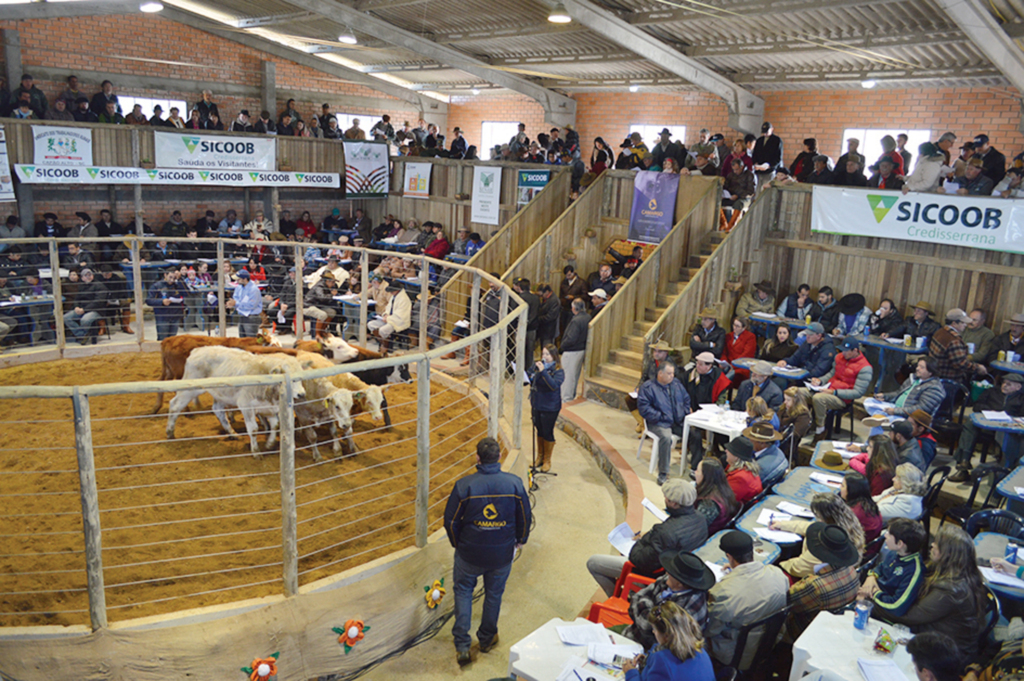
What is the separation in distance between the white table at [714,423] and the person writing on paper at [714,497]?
2114 mm

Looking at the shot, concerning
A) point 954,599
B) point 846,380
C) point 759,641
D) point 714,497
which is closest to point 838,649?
point 759,641

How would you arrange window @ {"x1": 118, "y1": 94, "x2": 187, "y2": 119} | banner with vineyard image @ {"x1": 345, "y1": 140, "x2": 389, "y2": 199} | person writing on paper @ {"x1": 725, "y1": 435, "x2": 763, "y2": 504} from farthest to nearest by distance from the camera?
banner with vineyard image @ {"x1": 345, "y1": 140, "x2": 389, "y2": 199} < window @ {"x1": 118, "y1": 94, "x2": 187, "y2": 119} < person writing on paper @ {"x1": 725, "y1": 435, "x2": 763, "y2": 504}

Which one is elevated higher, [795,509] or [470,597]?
[795,509]

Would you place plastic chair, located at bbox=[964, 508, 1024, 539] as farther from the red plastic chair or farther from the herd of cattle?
the herd of cattle

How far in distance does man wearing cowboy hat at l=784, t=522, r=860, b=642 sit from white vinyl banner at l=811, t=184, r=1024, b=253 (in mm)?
7541

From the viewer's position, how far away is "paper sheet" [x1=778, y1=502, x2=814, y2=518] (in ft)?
21.4

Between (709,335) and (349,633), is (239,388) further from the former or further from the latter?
(709,335)

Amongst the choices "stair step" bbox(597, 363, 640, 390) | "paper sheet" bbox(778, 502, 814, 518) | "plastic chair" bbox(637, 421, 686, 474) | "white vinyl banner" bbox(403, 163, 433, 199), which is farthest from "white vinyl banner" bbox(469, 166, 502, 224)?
"paper sheet" bbox(778, 502, 814, 518)

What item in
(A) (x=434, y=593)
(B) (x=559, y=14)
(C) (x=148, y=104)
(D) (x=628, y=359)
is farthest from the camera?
(C) (x=148, y=104)

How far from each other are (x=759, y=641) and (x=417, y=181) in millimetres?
16433

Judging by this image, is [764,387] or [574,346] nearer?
[764,387]

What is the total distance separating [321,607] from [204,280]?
9.63 meters

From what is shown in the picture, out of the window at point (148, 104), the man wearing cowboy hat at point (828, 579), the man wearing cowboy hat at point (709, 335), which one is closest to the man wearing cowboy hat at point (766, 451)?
the man wearing cowboy hat at point (828, 579)

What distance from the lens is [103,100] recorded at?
16.7 metres
